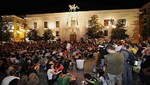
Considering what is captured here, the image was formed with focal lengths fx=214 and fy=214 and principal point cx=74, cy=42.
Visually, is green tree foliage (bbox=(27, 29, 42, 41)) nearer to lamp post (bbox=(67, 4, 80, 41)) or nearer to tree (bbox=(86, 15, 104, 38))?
lamp post (bbox=(67, 4, 80, 41))

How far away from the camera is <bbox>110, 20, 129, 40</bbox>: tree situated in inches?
1774

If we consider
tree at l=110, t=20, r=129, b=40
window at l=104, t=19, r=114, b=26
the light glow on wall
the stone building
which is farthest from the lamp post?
tree at l=110, t=20, r=129, b=40

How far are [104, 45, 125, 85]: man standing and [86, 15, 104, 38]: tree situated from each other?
40.1 m

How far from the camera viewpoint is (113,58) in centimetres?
677

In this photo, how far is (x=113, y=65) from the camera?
6.84 m

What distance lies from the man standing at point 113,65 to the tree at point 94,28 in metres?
40.1

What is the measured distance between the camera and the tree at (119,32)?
45062 mm

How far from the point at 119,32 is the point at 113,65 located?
39252 millimetres

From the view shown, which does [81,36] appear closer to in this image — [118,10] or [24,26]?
[118,10]

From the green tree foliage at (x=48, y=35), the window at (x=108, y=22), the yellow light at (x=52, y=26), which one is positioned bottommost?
the green tree foliage at (x=48, y=35)

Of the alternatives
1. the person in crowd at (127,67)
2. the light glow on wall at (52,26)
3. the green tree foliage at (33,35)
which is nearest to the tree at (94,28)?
the light glow on wall at (52,26)

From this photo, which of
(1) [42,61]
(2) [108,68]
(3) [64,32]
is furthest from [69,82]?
(3) [64,32]

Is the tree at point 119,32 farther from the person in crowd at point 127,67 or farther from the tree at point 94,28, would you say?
the person in crowd at point 127,67

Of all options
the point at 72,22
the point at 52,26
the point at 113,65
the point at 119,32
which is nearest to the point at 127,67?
the point at 113,65
